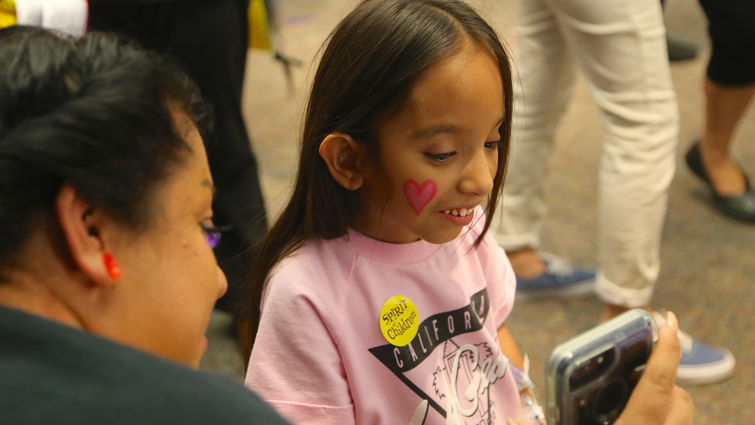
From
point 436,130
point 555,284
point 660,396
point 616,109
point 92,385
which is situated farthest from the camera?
point 555,284

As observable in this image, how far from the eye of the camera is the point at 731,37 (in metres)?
1.83

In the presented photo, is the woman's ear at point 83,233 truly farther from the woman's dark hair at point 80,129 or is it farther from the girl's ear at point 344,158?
the girl's ear at point 344,158

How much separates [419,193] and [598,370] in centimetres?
29

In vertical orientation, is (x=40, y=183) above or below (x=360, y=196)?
above

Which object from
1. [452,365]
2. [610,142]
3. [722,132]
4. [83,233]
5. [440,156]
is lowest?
[722,132]

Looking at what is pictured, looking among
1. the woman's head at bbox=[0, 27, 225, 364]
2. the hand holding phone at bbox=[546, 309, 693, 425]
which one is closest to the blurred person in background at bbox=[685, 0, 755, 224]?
the hand holding phone at bbox=[546, 309, 693, 425]

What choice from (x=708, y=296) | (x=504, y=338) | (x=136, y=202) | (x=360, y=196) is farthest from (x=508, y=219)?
(x=136, y=202)

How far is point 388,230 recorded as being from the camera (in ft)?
3.19

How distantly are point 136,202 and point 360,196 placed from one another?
392 millimetres

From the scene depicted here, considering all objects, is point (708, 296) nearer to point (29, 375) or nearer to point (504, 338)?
point (504, 338)

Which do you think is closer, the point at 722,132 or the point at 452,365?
the point at 452,365

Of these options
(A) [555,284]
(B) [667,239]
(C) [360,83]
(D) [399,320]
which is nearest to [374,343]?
(D) [399,320]

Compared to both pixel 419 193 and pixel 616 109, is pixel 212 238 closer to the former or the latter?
pixel 419 193

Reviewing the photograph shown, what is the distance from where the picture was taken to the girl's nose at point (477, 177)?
2.96 ft
